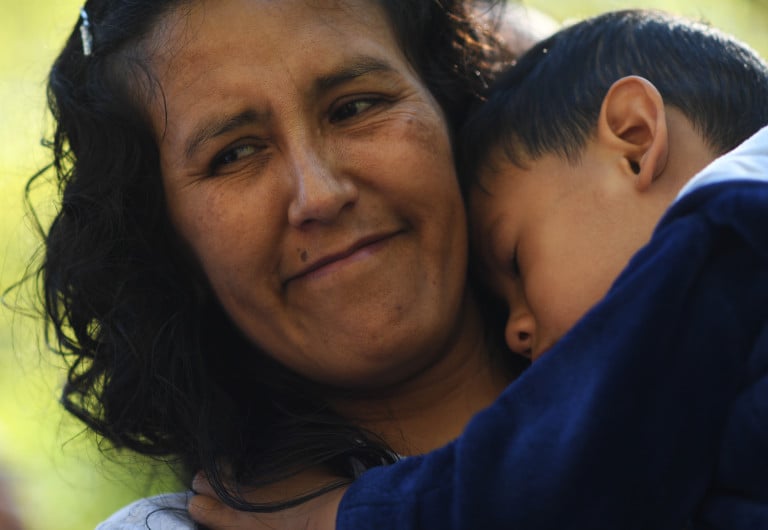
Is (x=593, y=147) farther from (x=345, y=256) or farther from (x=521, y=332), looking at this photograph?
(x=345, y=256)

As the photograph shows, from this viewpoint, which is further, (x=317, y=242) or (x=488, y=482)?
(x=317, y=242)

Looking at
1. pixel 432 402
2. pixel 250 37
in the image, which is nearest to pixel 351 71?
pixel 250 37

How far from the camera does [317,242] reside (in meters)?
2.16

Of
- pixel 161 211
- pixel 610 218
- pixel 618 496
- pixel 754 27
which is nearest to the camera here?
pixel 618 496

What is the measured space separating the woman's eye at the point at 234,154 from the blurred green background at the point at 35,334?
75 centimetres

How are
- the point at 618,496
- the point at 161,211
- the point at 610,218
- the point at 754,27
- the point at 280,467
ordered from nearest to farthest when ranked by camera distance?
1. the point at 618,496
2. the point at 610,218
3. the point at 280,467
4. the point at 161,211
5. the point at 754,27

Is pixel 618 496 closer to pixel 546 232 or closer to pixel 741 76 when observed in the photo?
pixel 546 232

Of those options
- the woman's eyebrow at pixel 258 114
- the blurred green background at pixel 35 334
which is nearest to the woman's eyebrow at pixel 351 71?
the woman's eyebrow at pixel 258 114

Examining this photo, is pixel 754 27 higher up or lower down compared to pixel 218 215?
lower down

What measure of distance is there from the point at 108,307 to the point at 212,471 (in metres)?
0.56

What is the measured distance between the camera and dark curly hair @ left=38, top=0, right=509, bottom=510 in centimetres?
240

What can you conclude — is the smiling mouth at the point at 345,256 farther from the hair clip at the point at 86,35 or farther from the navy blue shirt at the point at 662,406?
the hair clip at the point at 86,35

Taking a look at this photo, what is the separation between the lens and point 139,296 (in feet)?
8.32

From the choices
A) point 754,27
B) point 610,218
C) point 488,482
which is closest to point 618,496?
point 488,482
